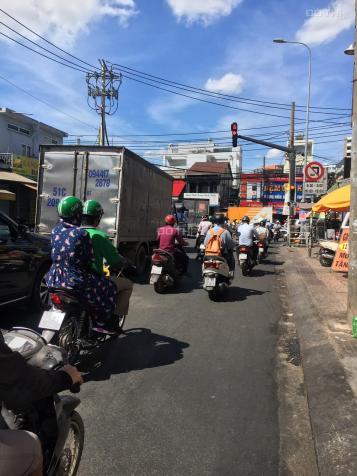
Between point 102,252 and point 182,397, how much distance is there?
1935 millimetres

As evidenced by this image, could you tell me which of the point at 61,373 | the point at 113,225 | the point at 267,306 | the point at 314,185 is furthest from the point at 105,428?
the point at 314,185

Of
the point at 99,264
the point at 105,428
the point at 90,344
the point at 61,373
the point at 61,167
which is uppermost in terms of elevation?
the point at 61,167

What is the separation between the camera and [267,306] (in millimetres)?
8453

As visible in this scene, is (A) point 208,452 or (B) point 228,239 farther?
(B) point 228,239

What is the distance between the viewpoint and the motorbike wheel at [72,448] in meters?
2.53

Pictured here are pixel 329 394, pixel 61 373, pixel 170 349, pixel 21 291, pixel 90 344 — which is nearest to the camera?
pixel 61 373

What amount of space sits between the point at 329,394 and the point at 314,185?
532 inches

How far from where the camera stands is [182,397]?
13.6 ft

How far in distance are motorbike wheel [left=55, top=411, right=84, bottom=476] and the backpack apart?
6330 mm

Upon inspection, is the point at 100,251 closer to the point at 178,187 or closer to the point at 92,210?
the point at 92,210

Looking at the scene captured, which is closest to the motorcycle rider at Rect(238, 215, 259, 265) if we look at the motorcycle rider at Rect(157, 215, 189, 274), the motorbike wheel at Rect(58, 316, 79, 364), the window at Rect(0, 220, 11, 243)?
the motorcycle rider at Rect(157, 215, 189, 274)

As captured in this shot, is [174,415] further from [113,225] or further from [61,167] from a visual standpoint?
[61,167]

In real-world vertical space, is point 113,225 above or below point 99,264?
above

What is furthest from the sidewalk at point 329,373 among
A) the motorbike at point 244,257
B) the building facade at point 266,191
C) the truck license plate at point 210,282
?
the building facade at point 266,191
